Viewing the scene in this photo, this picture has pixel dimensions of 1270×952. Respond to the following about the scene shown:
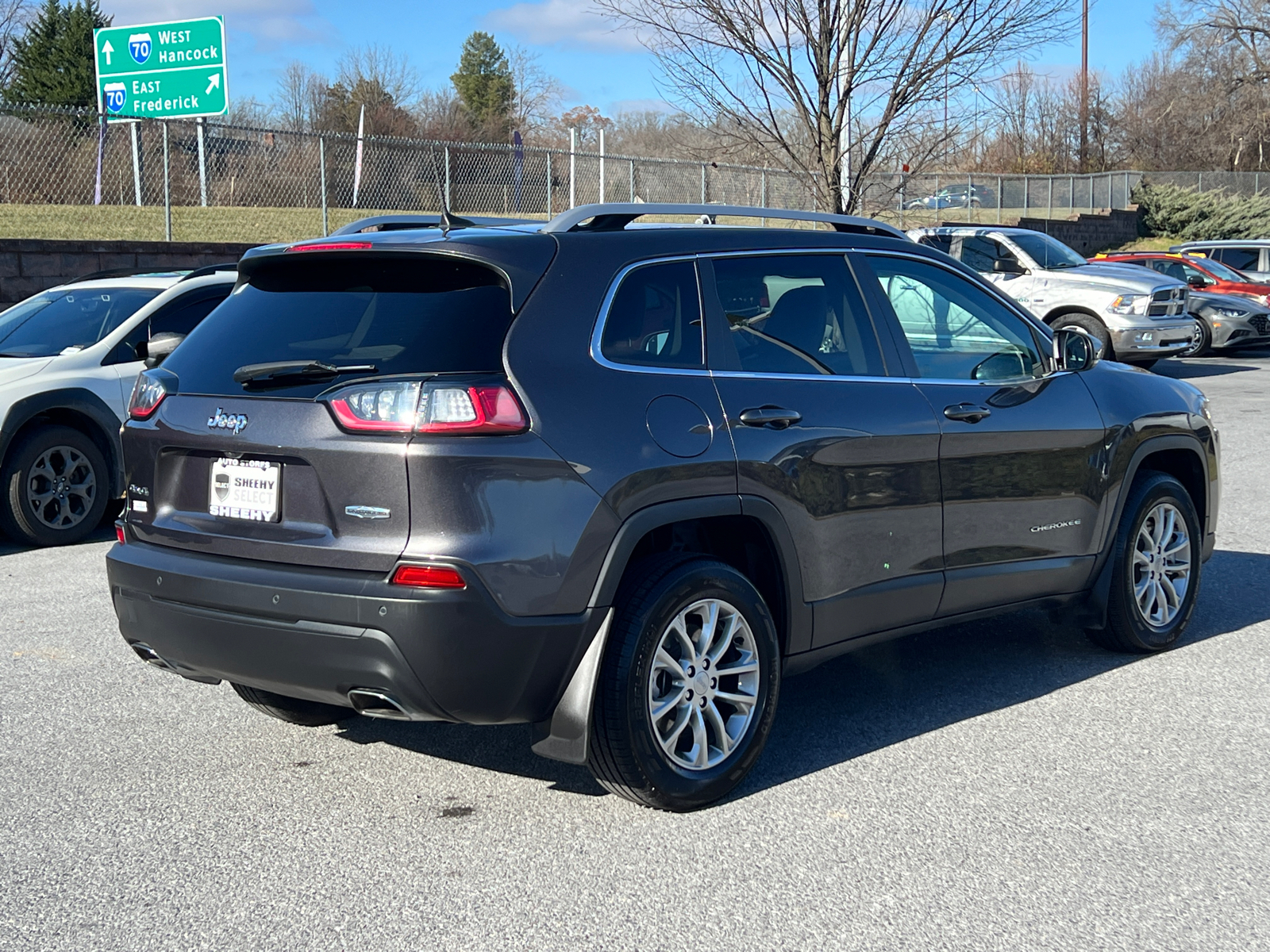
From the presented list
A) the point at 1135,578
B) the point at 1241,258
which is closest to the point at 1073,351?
the point at 1135,578

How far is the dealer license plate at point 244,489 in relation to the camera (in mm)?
3850

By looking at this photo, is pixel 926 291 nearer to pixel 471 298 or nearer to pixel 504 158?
pixel 471 298

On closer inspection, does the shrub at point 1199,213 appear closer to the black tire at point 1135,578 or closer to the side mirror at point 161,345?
the black tire at point 1135,578

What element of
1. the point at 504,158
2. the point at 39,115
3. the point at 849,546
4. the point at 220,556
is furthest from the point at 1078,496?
the point at 504,158

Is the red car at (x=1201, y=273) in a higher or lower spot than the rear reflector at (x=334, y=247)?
higher

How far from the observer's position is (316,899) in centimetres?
352

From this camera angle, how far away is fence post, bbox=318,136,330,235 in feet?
57.1

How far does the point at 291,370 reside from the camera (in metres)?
3.91

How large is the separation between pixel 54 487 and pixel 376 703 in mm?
5637

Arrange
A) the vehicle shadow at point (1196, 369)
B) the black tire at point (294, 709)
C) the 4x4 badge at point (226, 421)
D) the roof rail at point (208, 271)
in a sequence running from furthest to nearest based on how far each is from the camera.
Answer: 1. the vehicle shadow at point (1196, 369)
2. the roof rail at point (208, 271)
3. the black tire at point (294, 709)
4. the 4x4 badge at point (226, 421)

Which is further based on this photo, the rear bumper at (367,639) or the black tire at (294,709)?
the black tire at (294,709)

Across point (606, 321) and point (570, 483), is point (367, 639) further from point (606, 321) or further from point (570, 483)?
point (606, 321)

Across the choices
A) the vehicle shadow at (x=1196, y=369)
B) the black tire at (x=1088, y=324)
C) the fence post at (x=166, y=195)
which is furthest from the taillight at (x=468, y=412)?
the vehicle shadow at (x=1196, y=369)

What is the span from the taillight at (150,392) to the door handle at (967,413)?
107 inches
